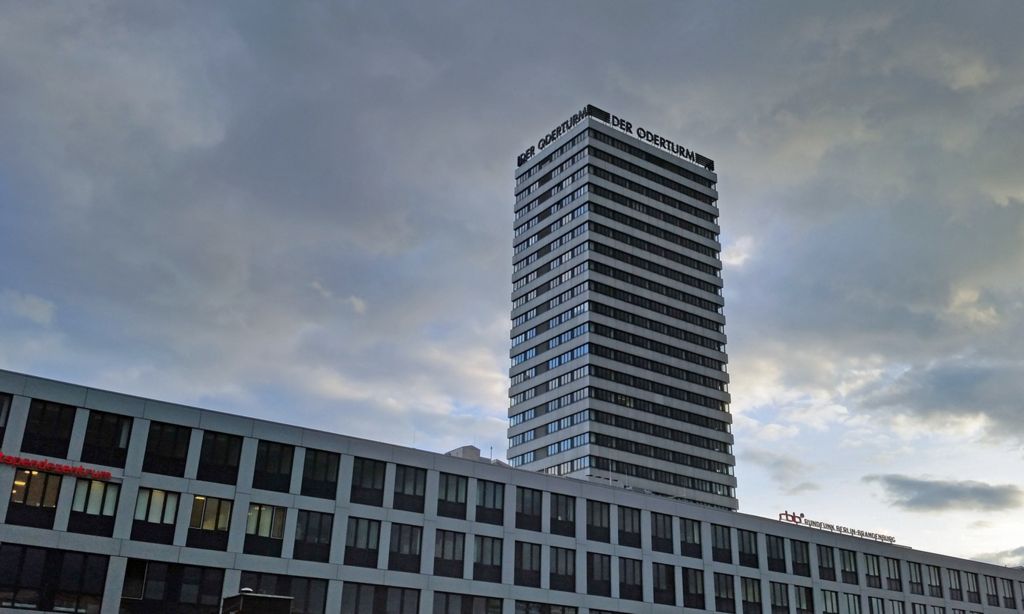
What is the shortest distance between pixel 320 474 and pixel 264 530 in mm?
6447

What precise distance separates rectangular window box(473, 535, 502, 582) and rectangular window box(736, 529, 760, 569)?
31132 mm

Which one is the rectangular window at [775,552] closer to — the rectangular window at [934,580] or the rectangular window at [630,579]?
the rectangular window at [630,579]

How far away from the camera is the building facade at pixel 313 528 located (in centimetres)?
6625

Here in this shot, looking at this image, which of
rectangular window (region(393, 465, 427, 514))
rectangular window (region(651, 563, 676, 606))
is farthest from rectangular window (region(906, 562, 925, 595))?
rectangular window (region(393, 465, 427, 514))

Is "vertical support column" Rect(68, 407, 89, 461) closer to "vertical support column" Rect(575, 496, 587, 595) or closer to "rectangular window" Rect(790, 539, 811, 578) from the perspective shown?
"vertical support column" Rect(575, 496, 587, 595)

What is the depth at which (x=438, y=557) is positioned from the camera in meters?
81.6

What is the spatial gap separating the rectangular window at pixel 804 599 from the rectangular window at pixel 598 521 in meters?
27.0

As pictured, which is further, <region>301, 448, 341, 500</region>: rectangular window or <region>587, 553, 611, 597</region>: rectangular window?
<region>587, 553, 611, 597</region>: rectangular window

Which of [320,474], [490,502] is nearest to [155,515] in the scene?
[320,474]

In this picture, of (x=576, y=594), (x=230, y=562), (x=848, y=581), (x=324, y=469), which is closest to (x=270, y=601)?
(x=230, y=562)

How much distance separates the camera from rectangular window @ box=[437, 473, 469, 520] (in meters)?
83.6

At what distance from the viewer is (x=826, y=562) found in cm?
11031

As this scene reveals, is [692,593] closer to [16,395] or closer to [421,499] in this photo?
[421,499]

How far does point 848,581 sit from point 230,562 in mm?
73168
